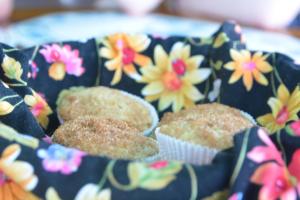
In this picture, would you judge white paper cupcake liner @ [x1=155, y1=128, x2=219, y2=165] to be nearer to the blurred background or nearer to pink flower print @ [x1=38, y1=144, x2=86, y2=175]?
pink flower print @ [x1=38, y1=144, x2=86, y2=175]

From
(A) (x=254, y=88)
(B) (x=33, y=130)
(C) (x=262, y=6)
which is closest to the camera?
(B) (x=33, y=130)

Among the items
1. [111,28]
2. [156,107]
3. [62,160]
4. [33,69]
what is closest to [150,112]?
[156,107]

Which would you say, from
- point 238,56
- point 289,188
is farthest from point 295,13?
point 289,188

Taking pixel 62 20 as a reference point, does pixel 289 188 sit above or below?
above

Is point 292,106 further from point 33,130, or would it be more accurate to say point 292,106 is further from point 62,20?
point 62,20

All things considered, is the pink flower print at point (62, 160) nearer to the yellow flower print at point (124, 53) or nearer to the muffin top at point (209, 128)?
the muffin top at point (209, 128)

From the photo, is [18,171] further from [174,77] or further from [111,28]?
[111,28]

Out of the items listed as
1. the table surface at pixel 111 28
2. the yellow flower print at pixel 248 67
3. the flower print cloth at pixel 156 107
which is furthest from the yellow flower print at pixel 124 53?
the table surface at pixel 111 28

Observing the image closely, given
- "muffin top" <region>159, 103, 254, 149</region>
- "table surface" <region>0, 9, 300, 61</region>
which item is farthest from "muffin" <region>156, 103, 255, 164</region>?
"table surface" <region>0, 9, 300, 61</region>
